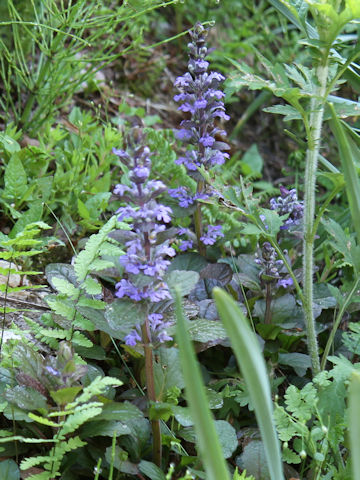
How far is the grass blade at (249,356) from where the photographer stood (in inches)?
37.7

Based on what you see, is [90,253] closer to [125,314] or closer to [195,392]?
[125,314]

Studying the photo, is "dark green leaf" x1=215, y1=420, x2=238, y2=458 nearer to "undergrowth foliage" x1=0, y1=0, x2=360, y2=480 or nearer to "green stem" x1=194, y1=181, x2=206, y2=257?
"undergrowth foliage" x1=0, y1=0, x2=360, y2=480

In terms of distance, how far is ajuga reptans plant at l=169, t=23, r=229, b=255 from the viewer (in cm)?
197

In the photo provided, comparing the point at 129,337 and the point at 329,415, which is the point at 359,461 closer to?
the point at 329,415

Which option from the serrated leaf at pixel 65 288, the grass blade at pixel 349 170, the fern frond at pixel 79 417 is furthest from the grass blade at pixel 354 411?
the serrated leaf at pixel 65 288

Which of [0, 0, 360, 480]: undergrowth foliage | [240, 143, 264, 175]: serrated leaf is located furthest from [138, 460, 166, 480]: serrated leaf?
[240, 143, 264, 175]: serrated leaf

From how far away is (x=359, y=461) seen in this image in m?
1.00

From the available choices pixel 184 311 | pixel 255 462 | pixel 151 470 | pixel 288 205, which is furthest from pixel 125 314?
pixel 288 205

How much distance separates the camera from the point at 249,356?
979 millimetres

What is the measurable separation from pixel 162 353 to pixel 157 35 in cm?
288

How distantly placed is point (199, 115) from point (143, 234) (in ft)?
2.55

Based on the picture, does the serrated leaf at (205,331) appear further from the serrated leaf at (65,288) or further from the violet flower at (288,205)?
the violet flower at (288,205)

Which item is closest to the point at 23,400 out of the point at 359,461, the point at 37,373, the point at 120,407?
the point at 37,373

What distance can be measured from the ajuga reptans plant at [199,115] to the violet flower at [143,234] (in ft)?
1.84
